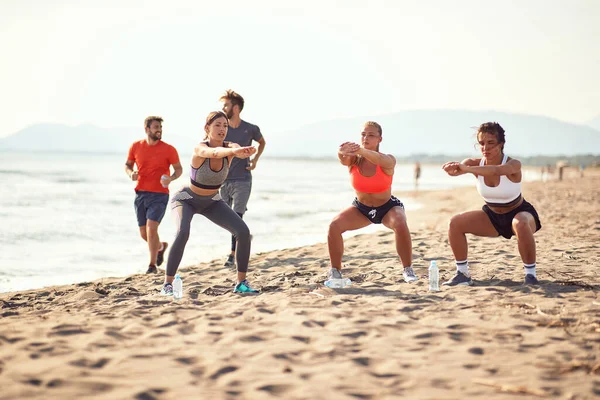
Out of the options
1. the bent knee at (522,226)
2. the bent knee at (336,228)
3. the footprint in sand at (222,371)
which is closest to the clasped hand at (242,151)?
the bent knee at (336,228)

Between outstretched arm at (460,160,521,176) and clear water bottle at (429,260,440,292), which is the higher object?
outstretched arm at (460,160,521,176)

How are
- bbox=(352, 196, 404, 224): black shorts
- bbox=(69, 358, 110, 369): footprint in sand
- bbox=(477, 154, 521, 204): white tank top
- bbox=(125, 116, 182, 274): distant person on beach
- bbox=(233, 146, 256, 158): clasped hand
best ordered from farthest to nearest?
1. bbox=(125, 116, 182, 274): distant person on beach
2. bbox=(352, 196, 404, 224): black shorts
3. bbox=(477, 154, 521, 204): white tank top
4. bbox=(233, 146, 256, 158): clasped hand
5. bbox=(69, 358, 110, 369): footprint in sand

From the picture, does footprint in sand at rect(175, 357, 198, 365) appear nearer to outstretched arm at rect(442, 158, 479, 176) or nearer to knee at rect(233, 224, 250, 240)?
knee at rect(233, 224, 250, 240)

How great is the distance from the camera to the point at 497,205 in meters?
5.84

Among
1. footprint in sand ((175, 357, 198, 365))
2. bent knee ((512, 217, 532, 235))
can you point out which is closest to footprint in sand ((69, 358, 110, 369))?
footprint in sand ((175, 357, 198, 365))

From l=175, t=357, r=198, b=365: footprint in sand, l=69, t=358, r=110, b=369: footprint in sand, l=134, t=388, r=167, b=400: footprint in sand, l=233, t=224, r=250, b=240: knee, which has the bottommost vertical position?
l=134, t=388, r=167, b=400: footprint in sand

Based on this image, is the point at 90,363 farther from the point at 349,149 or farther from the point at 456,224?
the point at 456,224

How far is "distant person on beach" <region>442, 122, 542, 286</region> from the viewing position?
565cm

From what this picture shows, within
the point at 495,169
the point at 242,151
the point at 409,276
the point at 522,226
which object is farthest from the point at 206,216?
the point at 522,226

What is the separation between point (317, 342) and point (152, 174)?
4600mm

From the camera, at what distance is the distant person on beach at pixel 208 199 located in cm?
582

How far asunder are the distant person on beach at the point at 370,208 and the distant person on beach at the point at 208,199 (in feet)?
3.17

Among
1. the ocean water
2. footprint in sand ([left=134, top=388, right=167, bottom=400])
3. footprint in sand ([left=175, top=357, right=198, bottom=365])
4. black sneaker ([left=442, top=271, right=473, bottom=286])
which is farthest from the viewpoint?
the ocean water

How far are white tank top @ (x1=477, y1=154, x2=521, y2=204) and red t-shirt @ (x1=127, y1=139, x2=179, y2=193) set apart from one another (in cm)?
411
